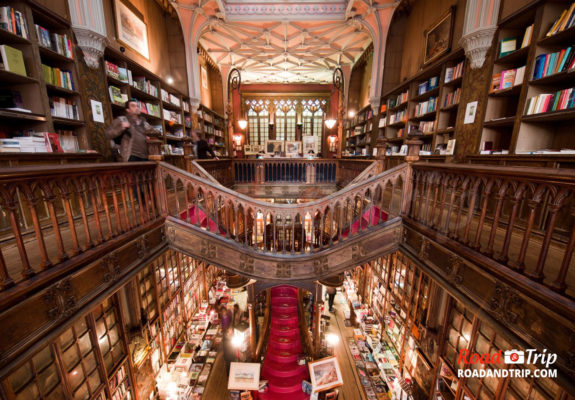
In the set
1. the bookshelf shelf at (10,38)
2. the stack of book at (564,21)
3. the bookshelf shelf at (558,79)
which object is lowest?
the bookshelf shelf at (558,79)

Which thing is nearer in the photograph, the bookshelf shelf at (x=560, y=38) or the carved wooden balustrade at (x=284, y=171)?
the bookshelf shelf at (x=560, y=38)

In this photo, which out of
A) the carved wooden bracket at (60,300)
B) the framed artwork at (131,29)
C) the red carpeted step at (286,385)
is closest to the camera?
the carved wooden bracket at (60,300)

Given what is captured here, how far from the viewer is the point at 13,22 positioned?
2.38 meters

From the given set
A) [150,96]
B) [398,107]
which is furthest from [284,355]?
[398,107]

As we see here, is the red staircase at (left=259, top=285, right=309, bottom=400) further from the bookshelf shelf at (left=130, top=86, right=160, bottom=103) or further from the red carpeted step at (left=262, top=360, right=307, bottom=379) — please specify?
the bookshelf shelf at (left=130, top=86, right=160, bottom=103)

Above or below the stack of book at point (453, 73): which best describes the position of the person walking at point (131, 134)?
below

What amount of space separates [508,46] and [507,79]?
48cm

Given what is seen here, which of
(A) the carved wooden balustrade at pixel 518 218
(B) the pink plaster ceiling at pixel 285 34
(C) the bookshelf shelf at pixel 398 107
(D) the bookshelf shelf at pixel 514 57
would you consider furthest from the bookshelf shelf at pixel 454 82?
(B) the pink plaster ceiling at pixel 285 34

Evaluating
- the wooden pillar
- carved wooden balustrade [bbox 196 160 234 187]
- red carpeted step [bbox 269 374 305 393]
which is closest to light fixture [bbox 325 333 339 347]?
red carpeted step [bbox 269 374 305 393]

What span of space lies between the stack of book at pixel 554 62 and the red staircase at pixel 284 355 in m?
4.79

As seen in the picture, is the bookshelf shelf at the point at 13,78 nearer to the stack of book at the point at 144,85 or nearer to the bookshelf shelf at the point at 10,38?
the bookshelf shelf at the point at 10,38

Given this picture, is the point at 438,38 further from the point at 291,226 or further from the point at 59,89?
the point at 59,89

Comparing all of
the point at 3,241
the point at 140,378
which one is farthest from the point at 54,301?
the point at 140,378

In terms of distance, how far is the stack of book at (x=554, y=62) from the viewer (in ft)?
7.22
